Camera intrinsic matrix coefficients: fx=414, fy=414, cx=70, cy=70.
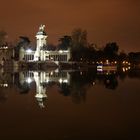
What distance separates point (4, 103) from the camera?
17250 millimetres

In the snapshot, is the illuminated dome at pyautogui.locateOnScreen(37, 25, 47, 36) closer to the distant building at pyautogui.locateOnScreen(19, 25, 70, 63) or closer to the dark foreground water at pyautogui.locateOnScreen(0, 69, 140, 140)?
the distant building at pyautogui.locateOnScreen(19, 25, 70, 63)

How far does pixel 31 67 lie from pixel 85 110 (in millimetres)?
77087

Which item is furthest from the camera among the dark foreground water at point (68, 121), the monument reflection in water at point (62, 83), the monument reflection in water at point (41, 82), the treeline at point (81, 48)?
the treeline at point (81, 48)

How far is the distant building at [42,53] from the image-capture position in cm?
10406

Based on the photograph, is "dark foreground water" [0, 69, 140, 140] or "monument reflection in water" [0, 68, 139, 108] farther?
"monument reflection in water" [0, 68, 139, 108]

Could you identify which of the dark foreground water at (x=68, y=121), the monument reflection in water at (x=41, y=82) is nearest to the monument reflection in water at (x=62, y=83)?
the monument reflection in water at (x=41, y=82)

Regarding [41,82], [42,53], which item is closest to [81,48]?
[42,53]

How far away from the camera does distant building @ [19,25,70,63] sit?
104m

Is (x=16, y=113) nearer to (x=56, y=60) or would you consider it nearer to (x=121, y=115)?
(x=121, y=115)

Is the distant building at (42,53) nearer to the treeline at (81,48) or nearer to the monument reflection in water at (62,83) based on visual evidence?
the treeline at (81,48)

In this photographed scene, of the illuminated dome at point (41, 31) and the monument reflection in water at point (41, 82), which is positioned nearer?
the monument reflection in water at point (41, 82)

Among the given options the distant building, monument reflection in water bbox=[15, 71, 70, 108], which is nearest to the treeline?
the distant building

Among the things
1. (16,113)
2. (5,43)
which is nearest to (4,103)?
(16,113)

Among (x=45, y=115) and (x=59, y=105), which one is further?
(x=59, y=105)
